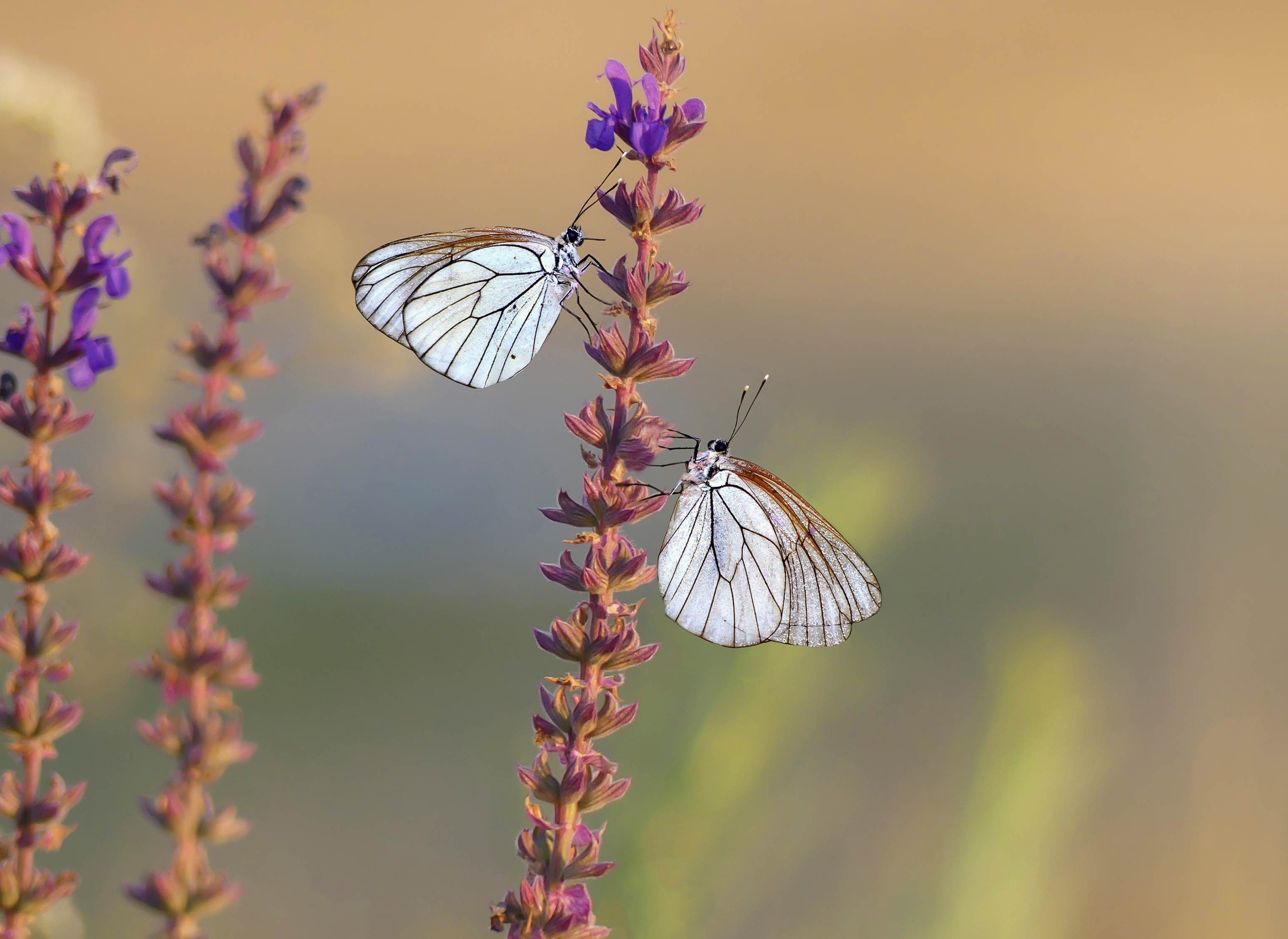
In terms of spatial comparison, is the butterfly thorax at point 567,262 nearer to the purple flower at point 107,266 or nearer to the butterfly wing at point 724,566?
the butterfly wing at point 724,566

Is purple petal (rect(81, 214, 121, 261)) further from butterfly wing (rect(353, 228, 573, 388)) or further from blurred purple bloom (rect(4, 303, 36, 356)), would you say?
butterfly wing (rect(353, 228, 573, 388))

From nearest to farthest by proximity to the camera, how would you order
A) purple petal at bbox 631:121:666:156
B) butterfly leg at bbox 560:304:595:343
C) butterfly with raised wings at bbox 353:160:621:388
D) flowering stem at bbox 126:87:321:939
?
flowering stem at bbox 126:87:321:939 < purple petal at bbox 631:121:666:156 < butterfly leg at bbox 560:304:595:343 < butterfly with raised wings at bbox 353:160:621:388

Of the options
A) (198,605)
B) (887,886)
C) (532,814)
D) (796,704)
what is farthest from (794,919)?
(198,605)

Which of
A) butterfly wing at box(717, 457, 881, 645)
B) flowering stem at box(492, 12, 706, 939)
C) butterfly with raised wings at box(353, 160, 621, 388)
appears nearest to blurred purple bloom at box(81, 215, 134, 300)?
flowering stem at box(492, 12, 706, 939)

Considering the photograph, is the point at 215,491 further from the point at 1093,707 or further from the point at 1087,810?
the point at 1087,810

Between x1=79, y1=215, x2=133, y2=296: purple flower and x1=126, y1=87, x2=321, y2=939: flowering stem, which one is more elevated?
x1=79, y1=215, x2=133, y2=296: purple flower

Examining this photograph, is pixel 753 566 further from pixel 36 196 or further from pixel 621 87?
pixel 36 196

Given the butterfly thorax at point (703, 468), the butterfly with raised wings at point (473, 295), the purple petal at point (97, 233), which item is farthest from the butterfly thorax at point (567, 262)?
the purple petal at point (97, 233)
